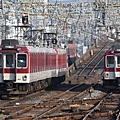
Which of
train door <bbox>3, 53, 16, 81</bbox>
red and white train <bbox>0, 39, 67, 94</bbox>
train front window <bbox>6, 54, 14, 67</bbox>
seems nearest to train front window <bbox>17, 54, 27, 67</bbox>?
red and white train <bbox>0, 39, 67, 94</bbox>

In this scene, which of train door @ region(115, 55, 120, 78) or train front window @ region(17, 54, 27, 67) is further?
train door @ region(115, 55, 120, 78)

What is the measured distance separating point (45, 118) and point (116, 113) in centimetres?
267

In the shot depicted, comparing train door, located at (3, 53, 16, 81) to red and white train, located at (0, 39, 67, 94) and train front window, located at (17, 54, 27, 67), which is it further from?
train front window, located at (17, 54, 27, 67)

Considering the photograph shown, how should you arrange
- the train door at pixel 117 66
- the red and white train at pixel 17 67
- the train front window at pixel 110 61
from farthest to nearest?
the train front window at pixel 110 61
the train door at pixel 117 66
the red and white train at pixel 17 67

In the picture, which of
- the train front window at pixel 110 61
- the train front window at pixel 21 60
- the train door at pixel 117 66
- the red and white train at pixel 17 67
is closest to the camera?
the red and white train at pixel 17 67

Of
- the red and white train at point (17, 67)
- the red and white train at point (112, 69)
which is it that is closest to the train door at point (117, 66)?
the red and white train at point (112, 69)

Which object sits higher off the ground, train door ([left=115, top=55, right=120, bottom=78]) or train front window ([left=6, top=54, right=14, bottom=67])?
train front window ([left=6, top=54, right=14, bottom=67])

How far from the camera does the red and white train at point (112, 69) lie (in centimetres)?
2931

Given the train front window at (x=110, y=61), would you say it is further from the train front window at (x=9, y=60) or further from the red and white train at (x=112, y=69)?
the train front window at (x=9, y=60)

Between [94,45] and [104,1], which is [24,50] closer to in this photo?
[104,1]

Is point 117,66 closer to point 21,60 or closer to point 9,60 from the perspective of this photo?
point 21,60

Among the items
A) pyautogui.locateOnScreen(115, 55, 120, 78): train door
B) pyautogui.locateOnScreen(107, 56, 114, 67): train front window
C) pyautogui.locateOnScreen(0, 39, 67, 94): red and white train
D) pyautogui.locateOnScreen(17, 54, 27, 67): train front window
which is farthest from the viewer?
pyautogui.locateOnScreen(107, 56, 114, 67): train front window

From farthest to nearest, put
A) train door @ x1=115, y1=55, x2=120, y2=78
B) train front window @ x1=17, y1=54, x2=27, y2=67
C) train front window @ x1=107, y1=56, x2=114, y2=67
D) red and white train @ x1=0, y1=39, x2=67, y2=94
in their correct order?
1. train front window @ x1=107, y1=56, x2=114, y2=67
2. train door @ x1=115, y1=55, x2=120, y2=78
3. train front window @ x1=17, y1=54, x2=27, y2=67
4. red and white train @ x1=0, y1=39, x2=67, y2=94

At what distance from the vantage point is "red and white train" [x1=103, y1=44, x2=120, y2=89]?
29.3 metres
